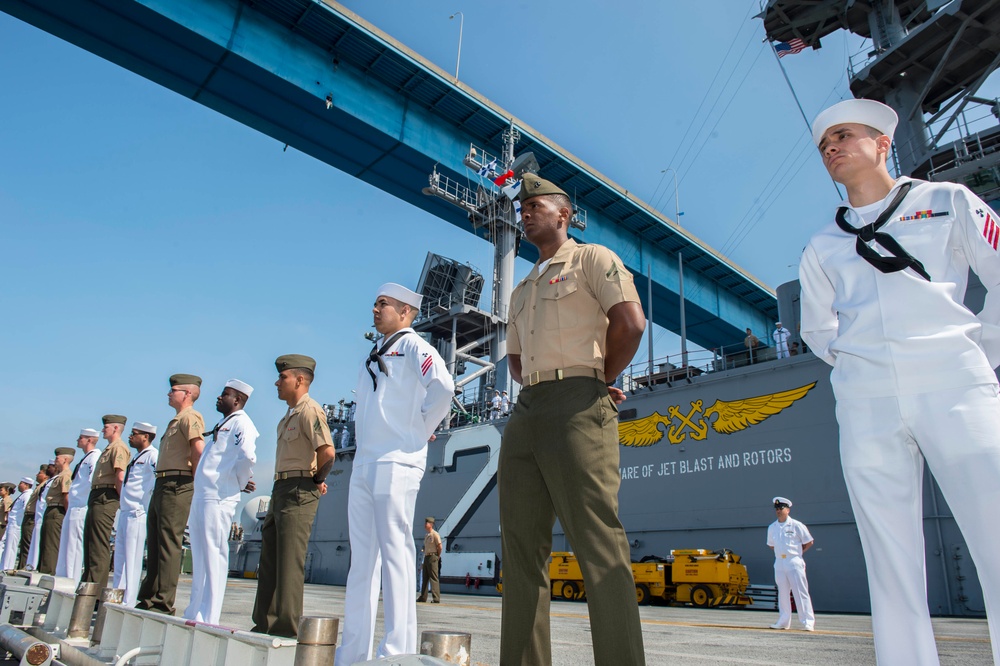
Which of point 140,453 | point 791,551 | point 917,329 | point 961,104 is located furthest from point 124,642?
point 961,104

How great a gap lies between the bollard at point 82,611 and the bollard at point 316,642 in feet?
10.5

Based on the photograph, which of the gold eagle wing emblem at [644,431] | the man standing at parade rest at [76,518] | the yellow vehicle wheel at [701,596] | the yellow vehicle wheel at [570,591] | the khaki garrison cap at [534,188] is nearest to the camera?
the khaki garrison cap at [534,188]

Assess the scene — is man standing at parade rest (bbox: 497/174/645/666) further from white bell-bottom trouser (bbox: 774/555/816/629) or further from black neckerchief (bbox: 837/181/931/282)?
white bell-bottom trouser (bbox: 774/555/816/629)

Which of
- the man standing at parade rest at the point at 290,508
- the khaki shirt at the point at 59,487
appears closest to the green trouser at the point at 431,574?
the khaki shirt at the point at 59,487

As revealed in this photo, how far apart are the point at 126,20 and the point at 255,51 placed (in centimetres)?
264

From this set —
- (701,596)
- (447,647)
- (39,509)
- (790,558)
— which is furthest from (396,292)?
(701,596)

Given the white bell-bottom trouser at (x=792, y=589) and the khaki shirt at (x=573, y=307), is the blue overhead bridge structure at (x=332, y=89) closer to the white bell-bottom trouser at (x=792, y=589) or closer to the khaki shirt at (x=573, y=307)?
the white bell-bottom trouser at (x=792, y=589)

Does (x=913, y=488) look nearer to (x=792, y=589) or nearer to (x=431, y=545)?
(x=792, y=589)

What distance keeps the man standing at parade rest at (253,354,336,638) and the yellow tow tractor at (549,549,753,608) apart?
842cm

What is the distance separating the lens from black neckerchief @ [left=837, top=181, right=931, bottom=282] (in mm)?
1800

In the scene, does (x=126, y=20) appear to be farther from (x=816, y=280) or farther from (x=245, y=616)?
(x=816, y=280)

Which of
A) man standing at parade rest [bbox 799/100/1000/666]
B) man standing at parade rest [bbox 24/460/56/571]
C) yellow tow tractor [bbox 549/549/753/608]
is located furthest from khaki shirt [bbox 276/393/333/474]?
yellow tow tractor [bbox 549/549/753/608]

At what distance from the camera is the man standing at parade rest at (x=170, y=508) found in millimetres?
4766

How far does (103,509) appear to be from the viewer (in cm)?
632
